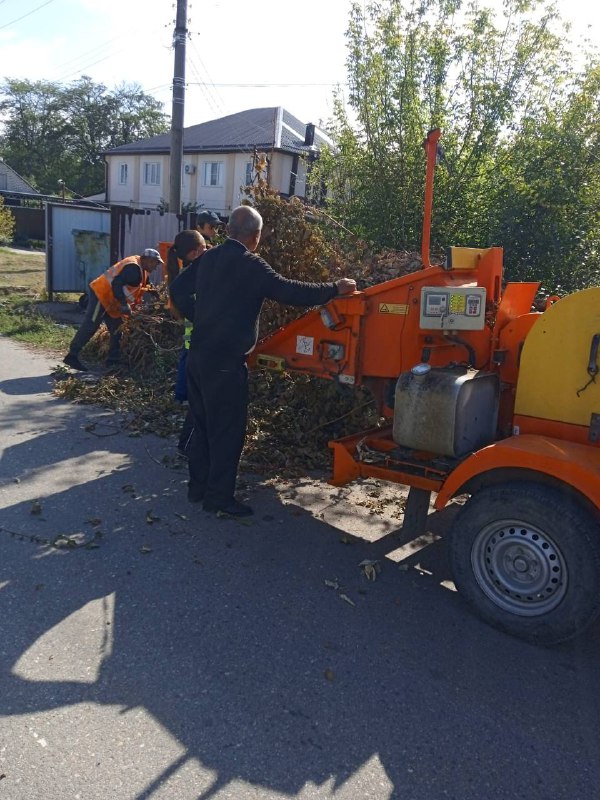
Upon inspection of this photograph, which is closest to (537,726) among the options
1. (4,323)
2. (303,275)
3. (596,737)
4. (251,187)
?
(596,737)

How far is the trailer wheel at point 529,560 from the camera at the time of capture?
3465 mm

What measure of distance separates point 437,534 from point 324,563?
3.36ft

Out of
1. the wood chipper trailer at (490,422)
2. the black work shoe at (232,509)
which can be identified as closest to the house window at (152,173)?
the black work shoe at (232,509)

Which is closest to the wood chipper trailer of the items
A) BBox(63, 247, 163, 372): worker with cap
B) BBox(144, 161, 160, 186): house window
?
BBox(63, 247, 163, 372): worker with cap

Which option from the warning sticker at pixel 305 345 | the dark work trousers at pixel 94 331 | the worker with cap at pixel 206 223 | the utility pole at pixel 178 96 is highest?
the utility pole at pixel 178 96

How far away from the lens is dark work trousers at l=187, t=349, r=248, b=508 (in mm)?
4992

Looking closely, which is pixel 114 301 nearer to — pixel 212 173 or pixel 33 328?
pixel 33 328

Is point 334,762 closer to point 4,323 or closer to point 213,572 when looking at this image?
point 213,572

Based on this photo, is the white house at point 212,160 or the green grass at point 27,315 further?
the white house at point 212,160

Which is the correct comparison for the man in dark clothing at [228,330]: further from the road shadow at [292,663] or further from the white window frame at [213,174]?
the white window frame at [213,174]

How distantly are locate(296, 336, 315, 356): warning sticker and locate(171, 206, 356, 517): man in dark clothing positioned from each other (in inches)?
12.6

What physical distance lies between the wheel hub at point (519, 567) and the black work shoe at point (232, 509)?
189cm

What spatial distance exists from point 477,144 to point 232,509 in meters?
6.59

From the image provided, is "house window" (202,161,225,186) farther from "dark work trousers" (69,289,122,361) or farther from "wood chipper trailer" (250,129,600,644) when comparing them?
"wood chipper trailer" (250,129,600,644)
